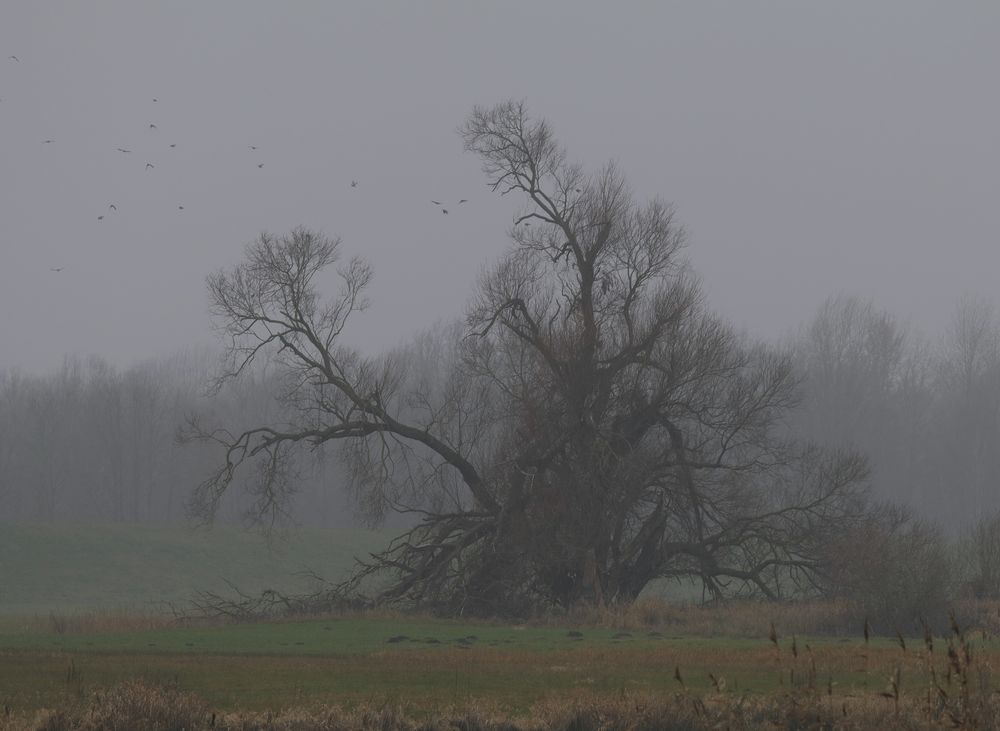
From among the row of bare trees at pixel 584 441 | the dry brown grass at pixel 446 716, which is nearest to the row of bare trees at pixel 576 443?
the row of bare trees at pixel 584 441

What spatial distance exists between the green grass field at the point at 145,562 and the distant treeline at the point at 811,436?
57.0 ft

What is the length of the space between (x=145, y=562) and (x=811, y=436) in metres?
56.9

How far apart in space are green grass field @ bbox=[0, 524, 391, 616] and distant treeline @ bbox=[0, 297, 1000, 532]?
1736 cm

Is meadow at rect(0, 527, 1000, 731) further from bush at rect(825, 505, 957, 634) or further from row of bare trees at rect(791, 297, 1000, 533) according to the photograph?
row of bare trees at rect(791, 297, 1000, 533)

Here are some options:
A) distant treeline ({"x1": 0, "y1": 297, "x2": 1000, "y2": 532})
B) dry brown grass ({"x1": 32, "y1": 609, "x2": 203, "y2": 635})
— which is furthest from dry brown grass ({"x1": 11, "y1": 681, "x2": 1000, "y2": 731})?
distant treeline ({"x1": 0, "y1": 297, "x2": 1000, "y2": 532})

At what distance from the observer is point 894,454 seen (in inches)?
4478

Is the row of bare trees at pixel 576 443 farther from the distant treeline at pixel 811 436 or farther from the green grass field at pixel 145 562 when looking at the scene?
the distant treeline at pixel 811 436

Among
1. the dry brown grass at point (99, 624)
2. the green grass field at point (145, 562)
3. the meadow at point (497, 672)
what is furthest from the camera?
the green grass field at point (145, 562)

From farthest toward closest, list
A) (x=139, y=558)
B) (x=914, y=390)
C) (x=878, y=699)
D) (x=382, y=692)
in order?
(x=914, y=390) < (x=139, y=558) < (x=382, y=692) < (x=878, y=699)

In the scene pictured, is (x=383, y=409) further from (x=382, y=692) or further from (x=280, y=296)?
(x=382, y=692)

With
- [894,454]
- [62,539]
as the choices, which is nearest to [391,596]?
[62,539]

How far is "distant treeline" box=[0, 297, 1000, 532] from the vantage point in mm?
112875

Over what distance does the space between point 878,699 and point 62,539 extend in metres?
79.7

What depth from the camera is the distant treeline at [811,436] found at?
370ft
